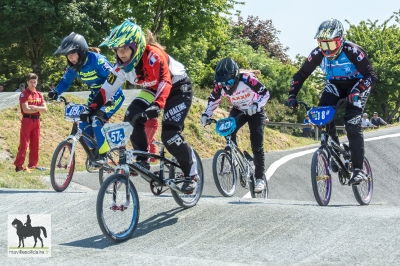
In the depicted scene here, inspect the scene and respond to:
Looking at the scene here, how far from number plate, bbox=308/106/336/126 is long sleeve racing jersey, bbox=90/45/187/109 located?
194 cm

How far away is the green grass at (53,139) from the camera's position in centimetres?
1280

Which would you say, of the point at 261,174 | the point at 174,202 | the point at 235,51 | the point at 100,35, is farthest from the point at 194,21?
the point at 174,202

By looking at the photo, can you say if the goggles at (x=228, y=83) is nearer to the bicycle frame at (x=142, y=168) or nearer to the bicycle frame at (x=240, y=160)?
the bicycle frame at (x=240, y=160)

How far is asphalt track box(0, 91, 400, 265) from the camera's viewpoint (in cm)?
603

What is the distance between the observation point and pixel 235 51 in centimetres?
5544

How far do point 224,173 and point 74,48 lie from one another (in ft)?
9.57

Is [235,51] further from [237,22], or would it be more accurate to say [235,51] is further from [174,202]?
[174,202]

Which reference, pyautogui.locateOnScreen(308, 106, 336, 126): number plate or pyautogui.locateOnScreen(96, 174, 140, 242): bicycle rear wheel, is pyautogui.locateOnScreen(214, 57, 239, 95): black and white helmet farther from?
pyautogui.locateOnScreen(96, 174, 140, 242): bicycle rear wheel

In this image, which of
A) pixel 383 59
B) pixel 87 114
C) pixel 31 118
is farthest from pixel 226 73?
pixel 383 59

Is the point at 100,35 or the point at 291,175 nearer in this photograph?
the point at 291,175

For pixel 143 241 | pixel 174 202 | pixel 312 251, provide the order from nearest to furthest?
pixel 312 251 < pixel 143 241 < pixel 174 202

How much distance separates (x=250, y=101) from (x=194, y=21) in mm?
25927

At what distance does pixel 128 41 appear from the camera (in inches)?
280

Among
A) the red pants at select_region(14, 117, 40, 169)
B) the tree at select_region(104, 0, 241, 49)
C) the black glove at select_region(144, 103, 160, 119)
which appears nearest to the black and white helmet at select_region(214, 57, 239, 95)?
the black glove at select_region(144, 103, 160, 119)
